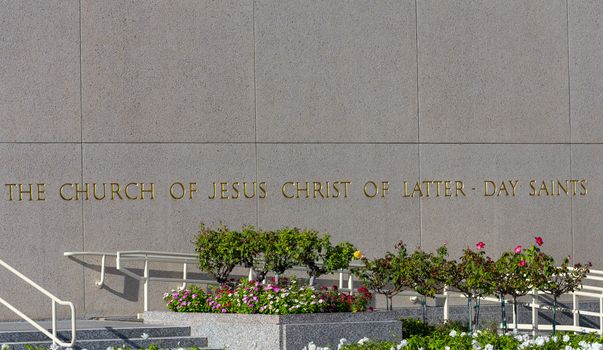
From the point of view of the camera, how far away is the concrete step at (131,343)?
46.4ft

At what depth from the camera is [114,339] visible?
14.5m

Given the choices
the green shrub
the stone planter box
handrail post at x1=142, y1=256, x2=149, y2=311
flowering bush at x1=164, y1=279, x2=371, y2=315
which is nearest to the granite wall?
handrail post at x1=142, y1=256, x2=149, y2=311

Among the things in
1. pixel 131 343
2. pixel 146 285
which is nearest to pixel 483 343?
pixel 131 343

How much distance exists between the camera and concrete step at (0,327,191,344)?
14320 mm

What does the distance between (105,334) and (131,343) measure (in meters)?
0.34

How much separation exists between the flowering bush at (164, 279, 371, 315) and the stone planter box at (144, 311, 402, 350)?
0.23 meters

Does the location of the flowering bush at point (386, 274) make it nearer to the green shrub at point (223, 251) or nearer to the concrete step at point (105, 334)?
the green shrub at point (223, 251)

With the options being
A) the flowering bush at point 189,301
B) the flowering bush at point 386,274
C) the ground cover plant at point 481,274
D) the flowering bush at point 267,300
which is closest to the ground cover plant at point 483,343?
the flowering bush at point 267,300

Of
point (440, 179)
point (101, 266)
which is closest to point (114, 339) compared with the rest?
point (101, 266)

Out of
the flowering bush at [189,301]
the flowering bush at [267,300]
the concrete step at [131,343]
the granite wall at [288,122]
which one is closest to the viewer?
the concrete step at [131,343]

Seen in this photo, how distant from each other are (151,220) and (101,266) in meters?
0.96

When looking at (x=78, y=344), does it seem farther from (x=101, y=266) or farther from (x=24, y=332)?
(x=101, y=266)

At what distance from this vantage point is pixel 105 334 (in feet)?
48.2

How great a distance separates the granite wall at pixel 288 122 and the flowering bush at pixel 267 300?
1.97 m
